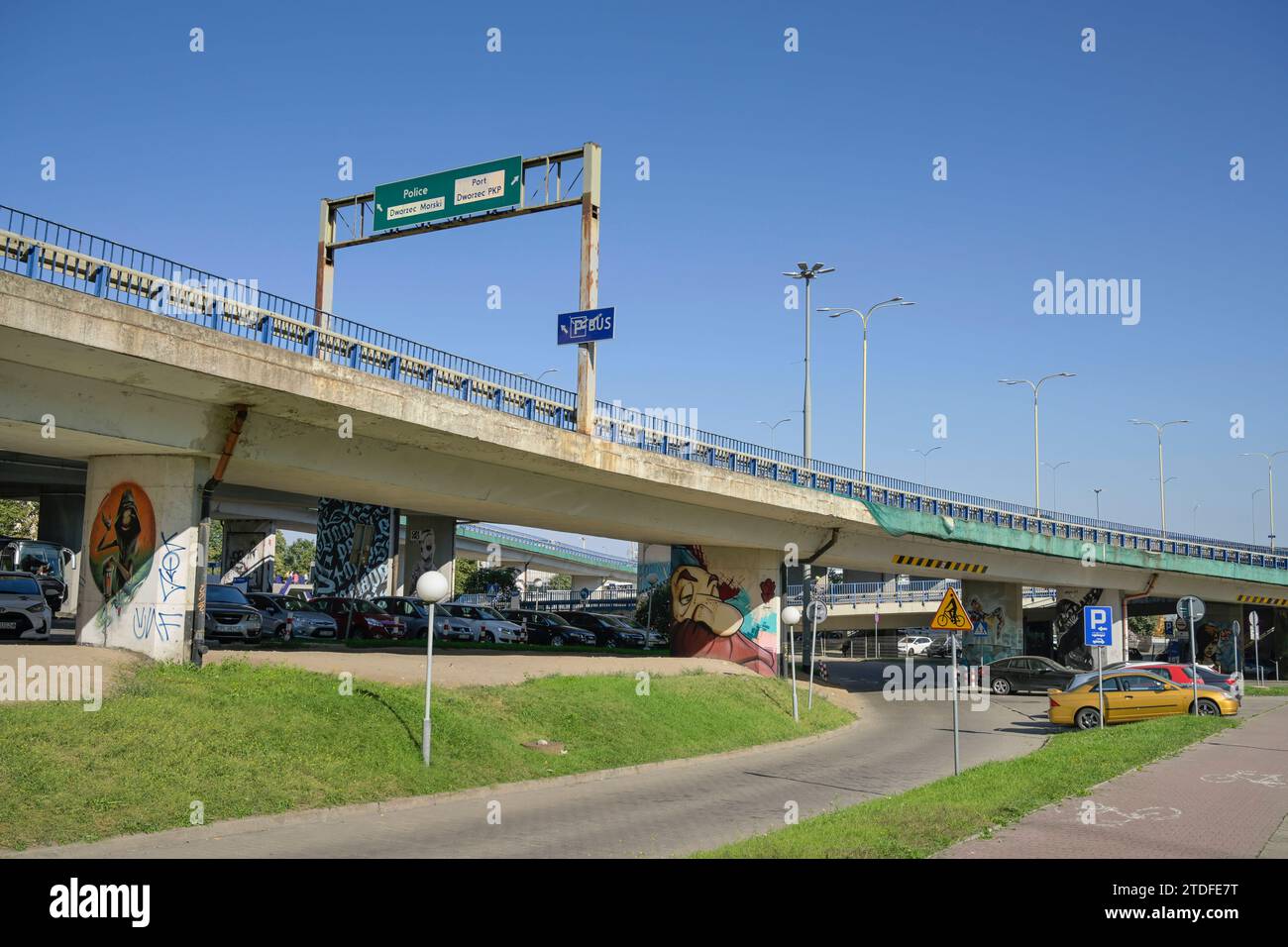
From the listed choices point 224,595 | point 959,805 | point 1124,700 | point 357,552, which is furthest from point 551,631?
point 959,805

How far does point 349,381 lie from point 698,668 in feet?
48.4

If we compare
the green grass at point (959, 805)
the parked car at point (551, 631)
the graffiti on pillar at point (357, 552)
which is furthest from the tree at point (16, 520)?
the green grass at point (959, 805)

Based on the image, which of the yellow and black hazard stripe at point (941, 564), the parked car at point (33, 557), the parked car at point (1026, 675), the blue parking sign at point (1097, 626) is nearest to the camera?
the blue parking sign at point (1097, 626)

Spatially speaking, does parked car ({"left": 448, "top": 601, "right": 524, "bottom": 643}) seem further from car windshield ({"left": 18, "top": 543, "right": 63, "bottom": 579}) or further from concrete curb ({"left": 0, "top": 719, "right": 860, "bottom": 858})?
concrete curb ({"left": 0, "top": 719, "right": 860, "bottom": 858})

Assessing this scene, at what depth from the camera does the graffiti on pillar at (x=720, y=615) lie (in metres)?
35.8

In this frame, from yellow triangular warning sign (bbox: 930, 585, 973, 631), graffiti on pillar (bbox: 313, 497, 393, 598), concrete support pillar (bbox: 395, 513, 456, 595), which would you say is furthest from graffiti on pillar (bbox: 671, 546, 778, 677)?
yellow triangular warning sign (bbox: 930, 585, 973, 631)

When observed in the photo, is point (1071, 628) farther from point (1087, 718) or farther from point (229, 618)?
point (229, 618)

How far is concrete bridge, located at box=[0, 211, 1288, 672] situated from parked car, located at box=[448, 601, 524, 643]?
19.9ft

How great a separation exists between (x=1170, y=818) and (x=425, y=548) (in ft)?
139

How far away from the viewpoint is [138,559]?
1917 cm

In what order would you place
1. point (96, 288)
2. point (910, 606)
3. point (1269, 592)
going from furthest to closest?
point (910, 606), point (1269, 592), point (96, 288)

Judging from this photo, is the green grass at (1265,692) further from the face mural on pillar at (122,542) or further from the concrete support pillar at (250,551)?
the concrete support pillar at (250,551)
